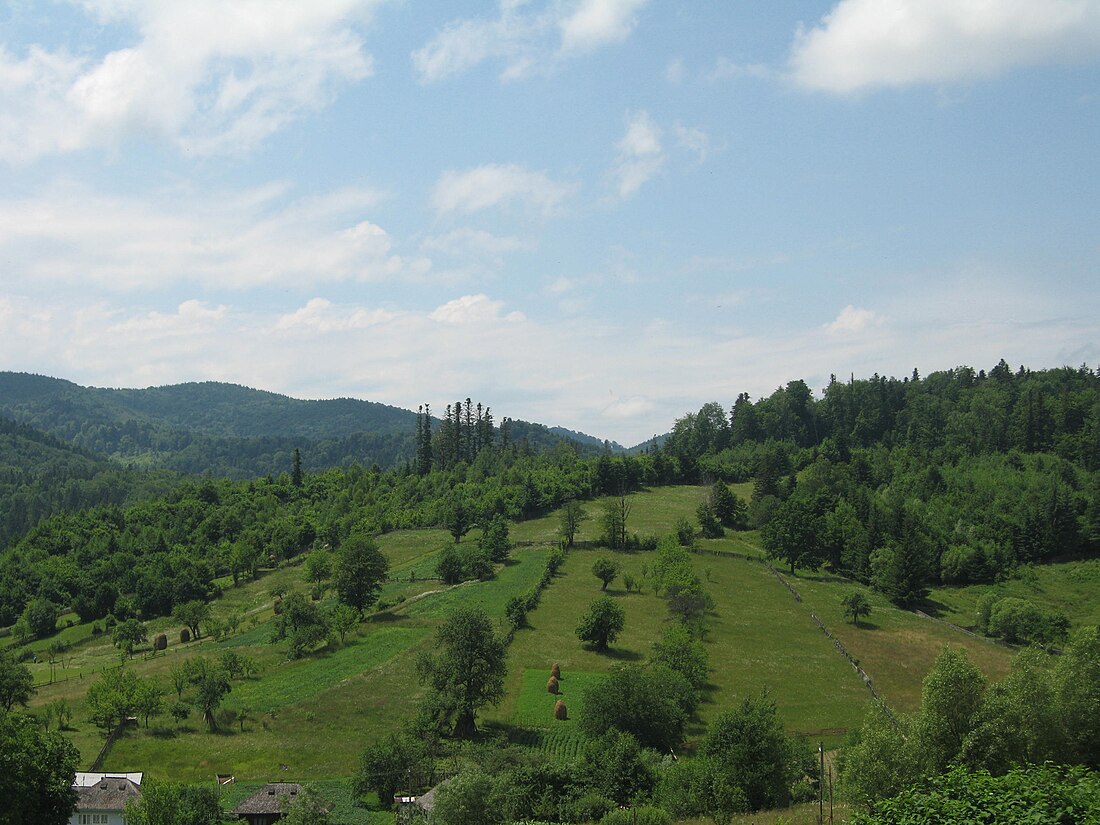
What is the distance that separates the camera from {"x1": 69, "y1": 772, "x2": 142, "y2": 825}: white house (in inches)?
1908

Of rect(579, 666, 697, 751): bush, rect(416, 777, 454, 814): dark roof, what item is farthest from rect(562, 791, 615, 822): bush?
rect(579, 666, 697, 751): bush

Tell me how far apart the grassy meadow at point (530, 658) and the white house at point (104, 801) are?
5868 mm

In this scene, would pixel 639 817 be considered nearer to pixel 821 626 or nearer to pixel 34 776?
pixel 34 776

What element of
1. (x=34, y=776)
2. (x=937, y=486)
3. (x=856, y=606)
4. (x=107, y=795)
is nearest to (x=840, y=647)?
(x=856, y=606)

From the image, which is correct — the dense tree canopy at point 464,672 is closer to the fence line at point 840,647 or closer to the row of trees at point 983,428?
the fence line at point 840,647

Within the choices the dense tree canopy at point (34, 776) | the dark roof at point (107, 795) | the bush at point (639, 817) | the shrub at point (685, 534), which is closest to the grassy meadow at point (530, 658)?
the shrub at point (685, 534)

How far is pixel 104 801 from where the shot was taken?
48.8 m

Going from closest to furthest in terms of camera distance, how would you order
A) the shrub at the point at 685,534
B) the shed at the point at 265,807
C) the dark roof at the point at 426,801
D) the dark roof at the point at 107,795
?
1. the dark roof at the point at 426,801
2. the shed at the point at 265,807
3. the dark roof at the point at 107,795
4. the shrub at the point at 685,534

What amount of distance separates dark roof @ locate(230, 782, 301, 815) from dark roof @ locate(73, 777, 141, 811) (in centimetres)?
708

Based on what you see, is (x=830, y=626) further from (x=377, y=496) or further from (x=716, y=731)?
(x=377, y=496)

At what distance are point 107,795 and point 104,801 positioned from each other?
0.45 meters

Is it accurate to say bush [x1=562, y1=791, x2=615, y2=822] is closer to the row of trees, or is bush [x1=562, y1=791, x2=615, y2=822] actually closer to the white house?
the white house

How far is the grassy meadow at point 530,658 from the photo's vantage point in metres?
59.7

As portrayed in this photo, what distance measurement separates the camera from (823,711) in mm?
64875
